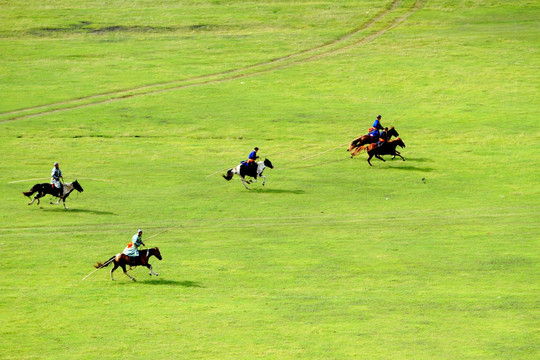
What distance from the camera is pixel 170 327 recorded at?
28984 mm

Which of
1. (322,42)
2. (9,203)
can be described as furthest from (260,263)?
(322,42)

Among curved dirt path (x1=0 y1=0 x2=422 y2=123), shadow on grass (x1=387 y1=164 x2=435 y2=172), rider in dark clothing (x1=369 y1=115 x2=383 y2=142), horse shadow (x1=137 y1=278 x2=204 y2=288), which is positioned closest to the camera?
horse shadow (x1=137 y1=278 x2=204 y2=288)

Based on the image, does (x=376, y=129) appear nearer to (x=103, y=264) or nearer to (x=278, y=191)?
(x=278, y=191)

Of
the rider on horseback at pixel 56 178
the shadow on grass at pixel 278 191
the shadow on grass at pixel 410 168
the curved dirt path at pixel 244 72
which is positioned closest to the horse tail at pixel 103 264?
the rider on horseback at pixel 56 178

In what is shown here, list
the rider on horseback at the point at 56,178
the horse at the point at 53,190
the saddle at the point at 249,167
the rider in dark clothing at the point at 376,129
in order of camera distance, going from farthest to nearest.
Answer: the rider in dark clothing at the point at 376,129 < the saddle at the point at 249,167 < the horse at the point at 53,190 < the rider on horseback at the point at 56,178

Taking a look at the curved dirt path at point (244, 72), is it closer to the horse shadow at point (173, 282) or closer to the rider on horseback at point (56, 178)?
the rider on horseback at point (56, 178)

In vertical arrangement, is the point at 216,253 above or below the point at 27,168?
below

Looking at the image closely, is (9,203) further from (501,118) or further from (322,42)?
(322,42)

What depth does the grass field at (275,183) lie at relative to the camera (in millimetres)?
29141

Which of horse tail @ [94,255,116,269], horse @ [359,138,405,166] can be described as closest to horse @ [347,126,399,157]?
horse @ [359,138,405,166]

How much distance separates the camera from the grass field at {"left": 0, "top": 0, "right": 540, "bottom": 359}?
29.1 metres

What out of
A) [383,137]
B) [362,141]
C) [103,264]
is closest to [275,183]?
[362,141]

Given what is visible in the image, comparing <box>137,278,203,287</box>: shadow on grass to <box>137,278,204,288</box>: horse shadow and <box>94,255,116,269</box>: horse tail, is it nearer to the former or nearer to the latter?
<box>137,278,204,288</box>: horse shadow

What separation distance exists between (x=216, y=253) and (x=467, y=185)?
1807cm
